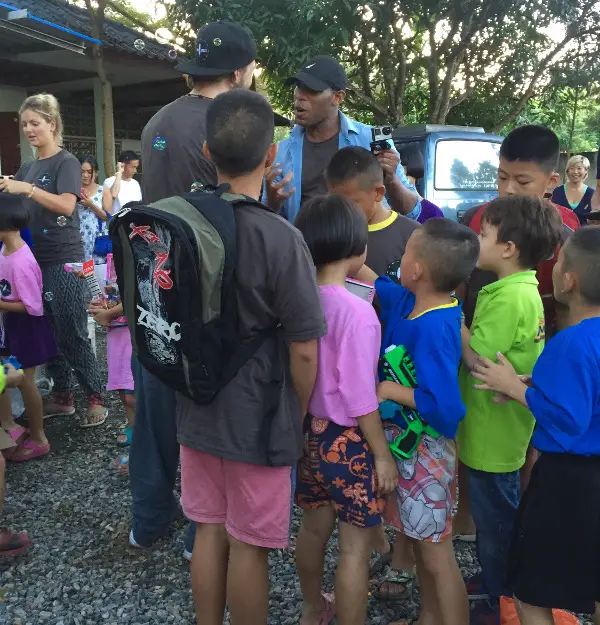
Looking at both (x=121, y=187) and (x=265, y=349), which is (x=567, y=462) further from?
(x=121, y=187)

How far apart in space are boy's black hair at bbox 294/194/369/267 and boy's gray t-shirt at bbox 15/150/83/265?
238 cm

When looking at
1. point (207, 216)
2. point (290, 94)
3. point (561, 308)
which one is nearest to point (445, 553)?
point (561, 308)

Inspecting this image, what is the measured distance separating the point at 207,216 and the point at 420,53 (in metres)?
13.1

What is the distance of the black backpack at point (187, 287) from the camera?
1.58 meters

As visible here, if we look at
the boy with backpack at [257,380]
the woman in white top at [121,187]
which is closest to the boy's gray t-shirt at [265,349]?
the boy with backpack at [257,380]

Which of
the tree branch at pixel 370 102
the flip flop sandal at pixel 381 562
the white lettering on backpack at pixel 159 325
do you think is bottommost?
the flip flop sandal at pixel 381 562

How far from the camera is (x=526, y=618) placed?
1.80 metres

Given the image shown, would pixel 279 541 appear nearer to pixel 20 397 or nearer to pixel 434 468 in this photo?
pixel 434 468

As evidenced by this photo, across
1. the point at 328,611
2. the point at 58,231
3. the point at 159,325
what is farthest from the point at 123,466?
the point at 159,325

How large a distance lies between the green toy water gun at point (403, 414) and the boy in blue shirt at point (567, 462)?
31cm

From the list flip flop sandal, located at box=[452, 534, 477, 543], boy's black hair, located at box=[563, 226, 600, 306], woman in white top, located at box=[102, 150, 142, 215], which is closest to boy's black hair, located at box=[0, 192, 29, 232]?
flip flop sandal, located at box=[452, 534, 477, 543]

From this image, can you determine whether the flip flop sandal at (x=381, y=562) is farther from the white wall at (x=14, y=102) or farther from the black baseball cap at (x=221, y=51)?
the white wall at (x=14, y=102)

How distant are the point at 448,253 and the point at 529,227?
32cm

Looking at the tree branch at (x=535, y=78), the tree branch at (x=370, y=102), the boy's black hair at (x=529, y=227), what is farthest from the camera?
the tree branch at (x=370, y=102)
